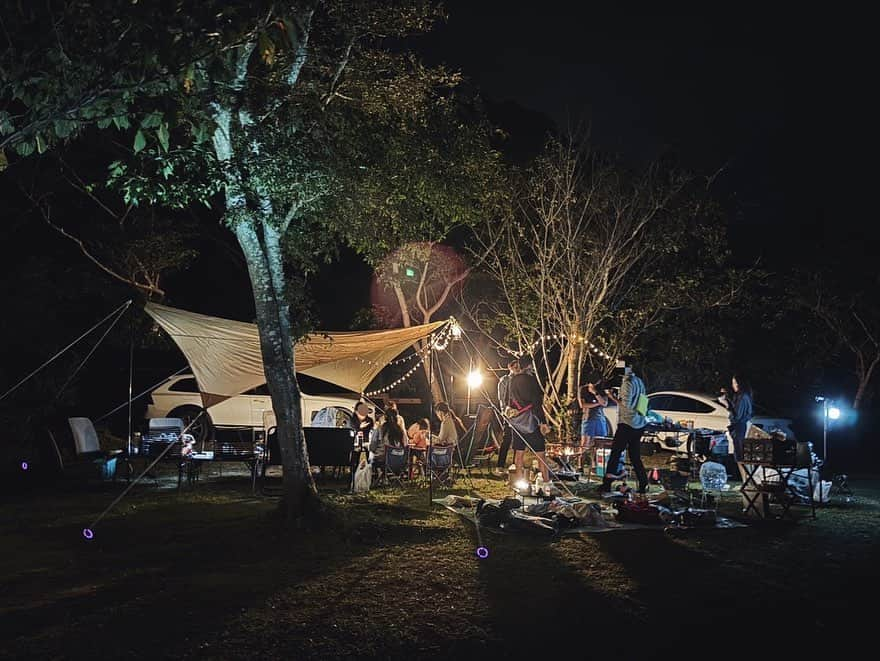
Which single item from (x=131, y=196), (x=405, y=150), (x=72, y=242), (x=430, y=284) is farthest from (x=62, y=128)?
(x=430, y=284)

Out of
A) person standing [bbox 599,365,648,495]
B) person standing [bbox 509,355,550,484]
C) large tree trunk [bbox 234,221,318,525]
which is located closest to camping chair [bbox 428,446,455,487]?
person standing [bbox 509,355,550,484]

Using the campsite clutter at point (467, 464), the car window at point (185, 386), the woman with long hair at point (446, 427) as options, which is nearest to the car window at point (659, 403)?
the campsite clutter at point (467, 464)

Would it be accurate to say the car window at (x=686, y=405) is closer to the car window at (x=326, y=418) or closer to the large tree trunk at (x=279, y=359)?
the car window at (x=326, y=418)

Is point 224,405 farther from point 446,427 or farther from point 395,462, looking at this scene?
point 395,462

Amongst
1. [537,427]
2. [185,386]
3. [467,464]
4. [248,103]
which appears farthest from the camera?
[185,386]

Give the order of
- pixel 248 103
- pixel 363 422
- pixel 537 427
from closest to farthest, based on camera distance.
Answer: pixel 248 103
pixel 537 427
pixel 363 422

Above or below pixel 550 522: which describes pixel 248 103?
above

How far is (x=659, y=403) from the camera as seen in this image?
601 inches

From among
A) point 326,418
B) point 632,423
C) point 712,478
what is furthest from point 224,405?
point 712,478

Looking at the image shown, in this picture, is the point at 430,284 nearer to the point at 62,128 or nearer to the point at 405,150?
the point at 405,150

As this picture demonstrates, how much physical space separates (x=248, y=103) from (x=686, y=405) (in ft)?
36.0

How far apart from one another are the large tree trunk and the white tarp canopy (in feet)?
4.14

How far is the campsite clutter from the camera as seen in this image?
743cm

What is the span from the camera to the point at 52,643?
395 centimetres
